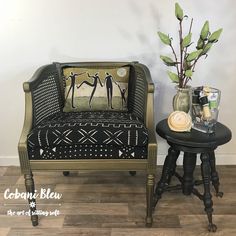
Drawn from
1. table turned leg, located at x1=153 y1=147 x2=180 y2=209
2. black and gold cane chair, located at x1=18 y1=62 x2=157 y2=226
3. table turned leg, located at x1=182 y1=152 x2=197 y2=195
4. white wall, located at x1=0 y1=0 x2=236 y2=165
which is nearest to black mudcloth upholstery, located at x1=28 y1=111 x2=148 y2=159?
black and gold cane chair, located at x1=18 y1=62 x2=157 y2=226

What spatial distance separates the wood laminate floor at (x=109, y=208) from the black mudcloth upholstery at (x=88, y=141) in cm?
41

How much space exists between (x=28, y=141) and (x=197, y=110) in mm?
925

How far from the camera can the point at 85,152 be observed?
1.47 metres

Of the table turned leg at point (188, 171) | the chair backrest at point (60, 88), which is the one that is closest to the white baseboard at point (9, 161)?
the chair backrest at point (60, 88)

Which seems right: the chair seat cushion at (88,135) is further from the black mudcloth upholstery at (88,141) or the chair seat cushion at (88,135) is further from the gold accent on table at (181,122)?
the gold accent on table at (181,122)

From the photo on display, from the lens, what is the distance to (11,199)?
6.01 ft

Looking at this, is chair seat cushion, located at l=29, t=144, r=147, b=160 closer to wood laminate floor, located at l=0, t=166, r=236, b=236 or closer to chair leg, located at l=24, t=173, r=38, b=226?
chair leg, located at l=24, t=173, r=38, b=226

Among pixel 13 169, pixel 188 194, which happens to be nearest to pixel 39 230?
pixel 13 169

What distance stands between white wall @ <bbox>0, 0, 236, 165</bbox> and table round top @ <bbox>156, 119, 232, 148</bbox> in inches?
23.8

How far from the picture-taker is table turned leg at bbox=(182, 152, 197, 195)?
173 centimetres

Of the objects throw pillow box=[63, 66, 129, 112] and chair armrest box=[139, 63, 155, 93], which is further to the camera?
throw pillow box=[63, 66, 129, 112]

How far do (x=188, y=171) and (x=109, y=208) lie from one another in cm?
52

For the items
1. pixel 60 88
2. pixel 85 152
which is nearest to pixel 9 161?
pixel 60 88

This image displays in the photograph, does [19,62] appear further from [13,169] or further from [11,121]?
[13,169]
